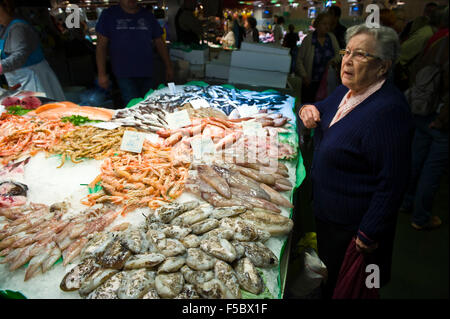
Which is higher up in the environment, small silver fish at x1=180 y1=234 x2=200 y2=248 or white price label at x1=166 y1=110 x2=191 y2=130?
white price label at x1=166 y1=110 x2=191 y2=130

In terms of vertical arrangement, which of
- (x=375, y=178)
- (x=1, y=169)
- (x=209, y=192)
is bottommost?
(x=1, y=169)

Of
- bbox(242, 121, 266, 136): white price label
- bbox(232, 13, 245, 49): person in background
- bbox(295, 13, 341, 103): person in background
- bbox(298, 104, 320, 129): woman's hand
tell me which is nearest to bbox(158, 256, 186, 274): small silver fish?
bbox(298, 104, 320, 129): woman's hand

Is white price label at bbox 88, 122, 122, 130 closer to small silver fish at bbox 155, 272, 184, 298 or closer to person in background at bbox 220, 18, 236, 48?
small silver fish at bbox 155, 272, 184, 298

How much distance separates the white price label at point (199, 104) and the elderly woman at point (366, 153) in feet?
5.60

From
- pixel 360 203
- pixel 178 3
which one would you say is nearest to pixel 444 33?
pixel 360 203

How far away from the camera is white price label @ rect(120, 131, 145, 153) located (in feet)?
8.14

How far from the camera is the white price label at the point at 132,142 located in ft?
8.14

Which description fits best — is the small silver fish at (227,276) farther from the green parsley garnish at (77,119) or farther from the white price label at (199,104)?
the green parsley garnish at (77,119)

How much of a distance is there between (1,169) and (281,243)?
240 centimetres

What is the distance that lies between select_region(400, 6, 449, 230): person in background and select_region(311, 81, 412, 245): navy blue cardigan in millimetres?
170

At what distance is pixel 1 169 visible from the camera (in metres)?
2.40

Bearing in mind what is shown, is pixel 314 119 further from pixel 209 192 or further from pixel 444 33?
pixel 444 33

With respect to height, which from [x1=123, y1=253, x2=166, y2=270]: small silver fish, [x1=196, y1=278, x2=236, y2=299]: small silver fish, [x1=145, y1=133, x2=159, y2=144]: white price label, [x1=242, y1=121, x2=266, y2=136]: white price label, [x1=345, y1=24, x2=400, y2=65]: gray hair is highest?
[x1=345, y1=24, x2=400, y2=65]: gray hair

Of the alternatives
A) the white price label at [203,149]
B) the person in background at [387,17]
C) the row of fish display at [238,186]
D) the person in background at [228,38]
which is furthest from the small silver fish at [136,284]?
the person in background at [228,38]
